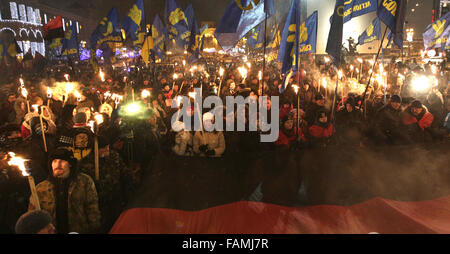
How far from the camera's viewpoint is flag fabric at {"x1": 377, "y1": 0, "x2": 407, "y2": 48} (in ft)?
21.6

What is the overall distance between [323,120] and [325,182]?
5.76 ft

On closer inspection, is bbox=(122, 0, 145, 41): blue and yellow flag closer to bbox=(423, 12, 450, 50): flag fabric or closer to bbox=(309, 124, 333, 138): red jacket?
bbox=(309, 124, 333, 138): red jacket

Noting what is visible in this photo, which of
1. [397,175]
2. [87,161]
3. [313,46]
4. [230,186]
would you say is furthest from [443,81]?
[87,161]

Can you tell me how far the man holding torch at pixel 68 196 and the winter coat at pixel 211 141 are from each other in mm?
2611

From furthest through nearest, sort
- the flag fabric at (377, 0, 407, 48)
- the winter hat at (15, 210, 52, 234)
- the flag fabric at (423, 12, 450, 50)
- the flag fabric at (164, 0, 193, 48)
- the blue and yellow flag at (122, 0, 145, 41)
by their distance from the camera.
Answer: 1. the flag fabric at (164, 0, 193, 48)
2. the flag fabric at (423, 12, 450, 50)
3. the blue and yellow flag at (122, 0, 145, 41)
4. the flag fabric at (377, 0, 407, 48)
5. the winter hat at (15, 210, 52, 234)

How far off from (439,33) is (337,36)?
10493 mm

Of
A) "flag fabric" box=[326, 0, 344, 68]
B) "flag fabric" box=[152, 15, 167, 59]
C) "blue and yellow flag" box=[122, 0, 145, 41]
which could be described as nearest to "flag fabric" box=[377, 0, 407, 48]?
"flag fabric" box=[326, 0, 344, 68]

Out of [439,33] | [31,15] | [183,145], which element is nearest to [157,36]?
[183,145]

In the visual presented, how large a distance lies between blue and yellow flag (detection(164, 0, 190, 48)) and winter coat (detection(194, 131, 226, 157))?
9298 mm

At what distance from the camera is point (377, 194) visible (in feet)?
15.0

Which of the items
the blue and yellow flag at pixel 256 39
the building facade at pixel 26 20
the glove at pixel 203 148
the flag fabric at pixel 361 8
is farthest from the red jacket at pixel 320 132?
the building facade at pixel 26 20

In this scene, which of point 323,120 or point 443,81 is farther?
point 443,81

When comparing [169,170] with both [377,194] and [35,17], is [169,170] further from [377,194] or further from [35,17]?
[35,17]

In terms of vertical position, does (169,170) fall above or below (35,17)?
below
